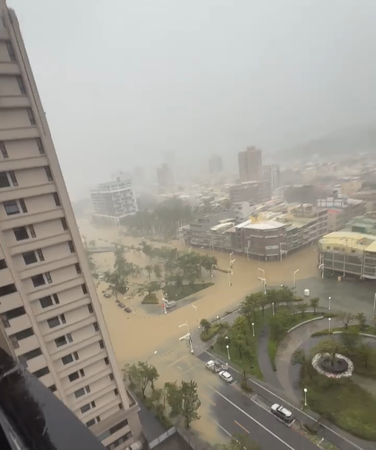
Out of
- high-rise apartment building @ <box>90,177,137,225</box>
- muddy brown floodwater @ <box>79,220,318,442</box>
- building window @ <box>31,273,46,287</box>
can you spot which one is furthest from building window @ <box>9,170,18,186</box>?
high-rise apartment building @ <box>90,177,137,225</box>

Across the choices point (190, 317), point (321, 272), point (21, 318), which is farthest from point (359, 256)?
point (21, 318)

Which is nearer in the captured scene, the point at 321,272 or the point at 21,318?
the point at 21,318

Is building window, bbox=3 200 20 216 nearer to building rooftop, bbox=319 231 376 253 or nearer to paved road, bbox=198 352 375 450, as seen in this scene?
paved road, bbox=198 352 375 450

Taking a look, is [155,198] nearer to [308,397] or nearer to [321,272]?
[321,272]

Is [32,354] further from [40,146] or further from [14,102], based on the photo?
[14,102]

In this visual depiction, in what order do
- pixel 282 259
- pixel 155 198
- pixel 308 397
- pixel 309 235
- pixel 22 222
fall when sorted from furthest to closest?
pixel 155 198 < pixel 309 235 < pixel 282 259 < pixel 308 397 < pixel 22 222

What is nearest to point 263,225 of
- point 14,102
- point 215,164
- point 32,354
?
point 32,354
